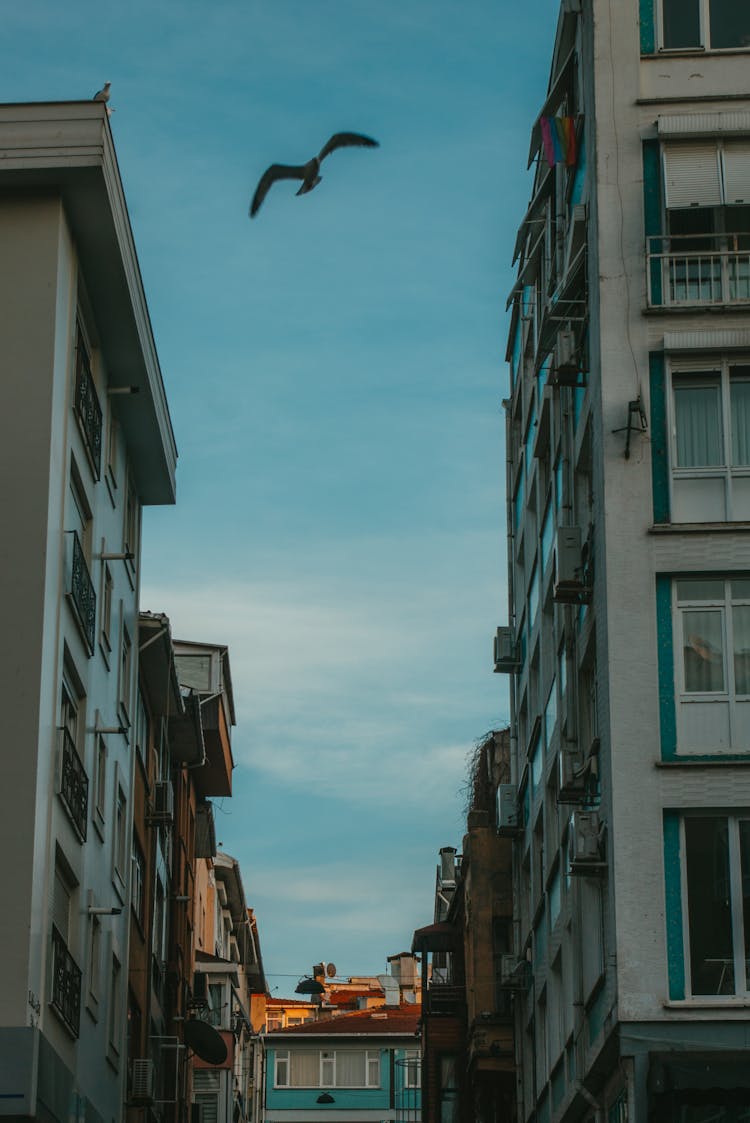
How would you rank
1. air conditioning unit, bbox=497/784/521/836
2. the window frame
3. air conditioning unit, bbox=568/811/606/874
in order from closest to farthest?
the window frame → air conditioning unit, bbox=568/811/606/874 → air conditioning unit, bbox=497/784/521/836

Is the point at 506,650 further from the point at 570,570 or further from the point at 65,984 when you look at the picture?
the point at 65,984

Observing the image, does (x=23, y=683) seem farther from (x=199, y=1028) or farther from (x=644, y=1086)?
(x=199, y=1028)

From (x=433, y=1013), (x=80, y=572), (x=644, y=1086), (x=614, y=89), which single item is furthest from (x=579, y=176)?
(x=433, y=1013)

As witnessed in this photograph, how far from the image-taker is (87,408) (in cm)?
3002

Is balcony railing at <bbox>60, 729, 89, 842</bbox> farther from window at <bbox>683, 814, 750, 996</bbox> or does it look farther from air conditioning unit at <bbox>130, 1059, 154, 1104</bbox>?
air conditioning unit at <bbox>130, 1059, 154, 1104</bbox>

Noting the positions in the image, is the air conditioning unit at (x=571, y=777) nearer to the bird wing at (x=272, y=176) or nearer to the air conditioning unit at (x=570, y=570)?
the air conditioning unit at (x=570, y=570)

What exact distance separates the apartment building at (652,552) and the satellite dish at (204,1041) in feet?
35.6

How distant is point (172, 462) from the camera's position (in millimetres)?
38000

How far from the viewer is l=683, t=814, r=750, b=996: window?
2430 centimetres

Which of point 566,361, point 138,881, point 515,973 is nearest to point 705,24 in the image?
point 566,361

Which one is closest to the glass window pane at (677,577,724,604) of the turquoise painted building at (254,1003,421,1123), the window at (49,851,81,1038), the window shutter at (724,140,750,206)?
the window shutter at (724,140,750,206)

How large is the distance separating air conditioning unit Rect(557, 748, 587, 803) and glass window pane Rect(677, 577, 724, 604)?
3285mm

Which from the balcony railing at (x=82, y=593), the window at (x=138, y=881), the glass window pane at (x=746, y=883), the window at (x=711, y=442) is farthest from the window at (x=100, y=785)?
the glass window pane at (x=746, y=883)

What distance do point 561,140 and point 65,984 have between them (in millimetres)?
14444
